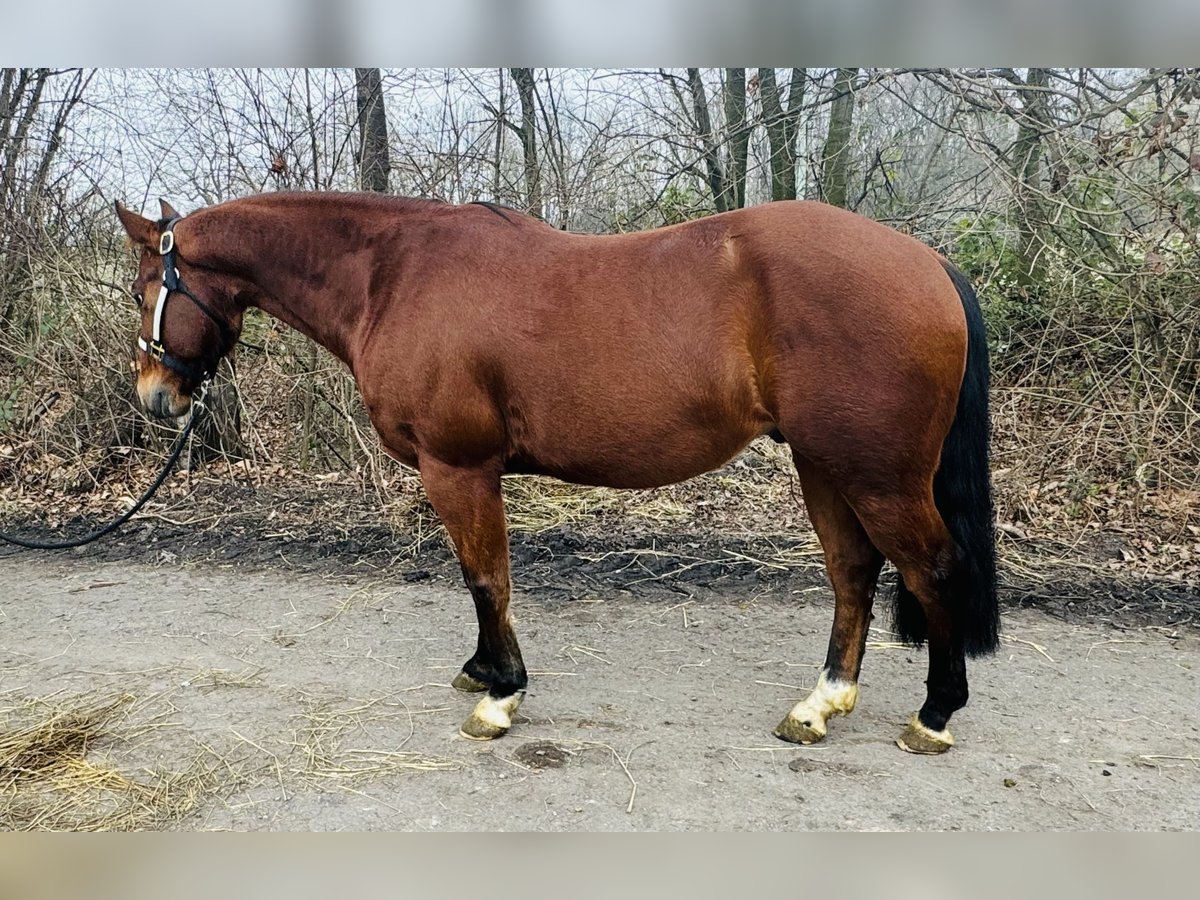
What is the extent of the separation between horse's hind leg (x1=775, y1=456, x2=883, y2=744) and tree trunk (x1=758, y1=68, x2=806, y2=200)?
3837mm

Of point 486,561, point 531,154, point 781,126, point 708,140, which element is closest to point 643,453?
point 486,561

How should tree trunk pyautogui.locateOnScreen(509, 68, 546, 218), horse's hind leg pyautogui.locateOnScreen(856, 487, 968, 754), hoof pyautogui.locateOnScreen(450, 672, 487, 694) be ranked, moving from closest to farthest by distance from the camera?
horse's hind leg pyautogui.locateOnScreen(856, 487, 968, 754), hoof pyautogui.locateOnScreen(450, 672, 487, 694), tree trunk pyautogui.locateOnScreen(509, 68, 546, 218)

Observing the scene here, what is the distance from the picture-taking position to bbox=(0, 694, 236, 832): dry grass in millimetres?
2342

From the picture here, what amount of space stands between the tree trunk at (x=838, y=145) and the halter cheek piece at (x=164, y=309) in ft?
15.5

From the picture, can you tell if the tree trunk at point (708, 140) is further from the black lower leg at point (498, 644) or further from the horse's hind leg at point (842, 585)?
the black lower leg at point (498, 644)

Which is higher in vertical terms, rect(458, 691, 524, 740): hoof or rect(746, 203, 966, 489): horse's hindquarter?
rect(746, 203, 966, 489): horse's hindquarter

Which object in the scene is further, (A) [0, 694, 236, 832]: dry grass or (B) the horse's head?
(B) the horse's head

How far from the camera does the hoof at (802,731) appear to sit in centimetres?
278

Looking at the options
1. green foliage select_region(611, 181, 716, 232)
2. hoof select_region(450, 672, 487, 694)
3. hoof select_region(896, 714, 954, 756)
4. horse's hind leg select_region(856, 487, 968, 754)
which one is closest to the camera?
horse's hind leg select_region(856, 487, 968, 754)

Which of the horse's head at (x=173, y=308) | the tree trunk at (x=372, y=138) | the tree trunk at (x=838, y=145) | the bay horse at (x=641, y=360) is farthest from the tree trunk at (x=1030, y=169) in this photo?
the horse's head at (x=173, y=308)

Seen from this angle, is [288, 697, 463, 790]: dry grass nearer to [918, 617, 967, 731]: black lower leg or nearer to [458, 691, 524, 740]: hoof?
[458, 691, 524, 740]: hoof

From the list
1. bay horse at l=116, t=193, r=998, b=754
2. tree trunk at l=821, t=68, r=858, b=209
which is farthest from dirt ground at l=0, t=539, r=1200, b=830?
tree trunk at l=821, t=68, r=858, b=209
